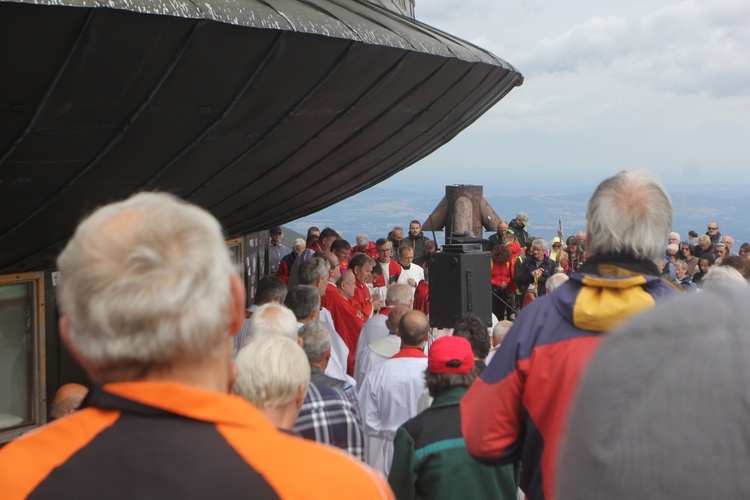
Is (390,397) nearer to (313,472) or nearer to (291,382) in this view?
(291,382)

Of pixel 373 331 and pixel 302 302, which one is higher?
pixel 302 302

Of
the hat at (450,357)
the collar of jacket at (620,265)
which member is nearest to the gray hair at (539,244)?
the hat at (450,357)

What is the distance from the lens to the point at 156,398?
141 cm

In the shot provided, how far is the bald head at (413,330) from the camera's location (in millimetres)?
5203

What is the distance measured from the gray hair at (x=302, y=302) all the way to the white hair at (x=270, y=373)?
326cm

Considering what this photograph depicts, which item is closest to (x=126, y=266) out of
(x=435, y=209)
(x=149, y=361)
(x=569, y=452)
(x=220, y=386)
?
(x=149, y=361)

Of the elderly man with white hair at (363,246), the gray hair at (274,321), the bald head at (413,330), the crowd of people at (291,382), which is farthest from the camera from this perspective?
the elderly man with white hair at (363,246)

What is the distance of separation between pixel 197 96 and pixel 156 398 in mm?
3810

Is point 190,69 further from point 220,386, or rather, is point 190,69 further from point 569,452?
point 569,452

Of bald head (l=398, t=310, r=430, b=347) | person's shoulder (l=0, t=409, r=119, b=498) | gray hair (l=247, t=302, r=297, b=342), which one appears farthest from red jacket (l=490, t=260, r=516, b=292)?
person's shoulder (l=0, t=409, r=119, b=498)

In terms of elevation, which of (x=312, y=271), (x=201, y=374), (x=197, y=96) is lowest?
(x=201, y=374)

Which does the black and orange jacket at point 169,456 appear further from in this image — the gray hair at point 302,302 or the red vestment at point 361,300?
the red vestment at point 361,300

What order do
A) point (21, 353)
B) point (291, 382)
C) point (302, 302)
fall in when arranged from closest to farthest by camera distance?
point (291, 382)
point (302, 302)
point (21, 353)

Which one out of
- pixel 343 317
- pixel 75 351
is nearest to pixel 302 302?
pixel 343 317
